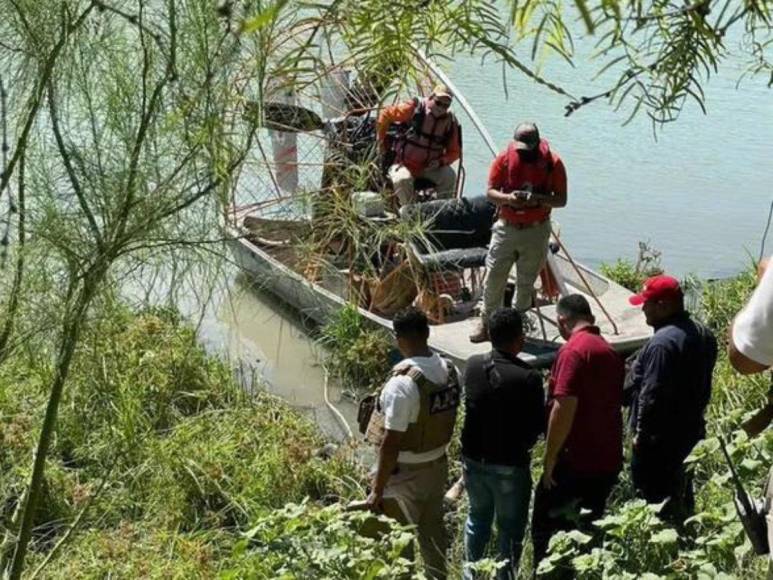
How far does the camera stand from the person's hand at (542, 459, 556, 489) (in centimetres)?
500

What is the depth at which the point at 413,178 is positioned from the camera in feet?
30.9

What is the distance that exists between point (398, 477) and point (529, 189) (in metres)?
3.19

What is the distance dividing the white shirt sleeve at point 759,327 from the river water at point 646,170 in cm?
829

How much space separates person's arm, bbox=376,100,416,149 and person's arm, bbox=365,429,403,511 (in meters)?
4.66

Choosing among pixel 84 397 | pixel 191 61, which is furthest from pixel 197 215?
pixel 84 397

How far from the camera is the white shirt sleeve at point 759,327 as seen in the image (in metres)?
2.44

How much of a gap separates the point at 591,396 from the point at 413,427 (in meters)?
0.72

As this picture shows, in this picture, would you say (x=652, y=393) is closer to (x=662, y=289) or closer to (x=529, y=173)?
(x=662, y=289)

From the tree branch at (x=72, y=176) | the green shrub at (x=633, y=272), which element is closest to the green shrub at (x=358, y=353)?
the green shrub at (x=633, y=272)

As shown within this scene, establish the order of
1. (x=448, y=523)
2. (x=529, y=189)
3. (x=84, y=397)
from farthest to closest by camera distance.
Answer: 1. (x=529, y=189)
2. (x=84, y=397)
3. (x=448, y=523)

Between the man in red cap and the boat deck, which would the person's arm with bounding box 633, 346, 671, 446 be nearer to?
the man in red cap

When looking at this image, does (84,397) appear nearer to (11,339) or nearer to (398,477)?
(398,477)

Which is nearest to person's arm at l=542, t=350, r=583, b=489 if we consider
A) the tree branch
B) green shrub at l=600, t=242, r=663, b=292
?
the tree branch

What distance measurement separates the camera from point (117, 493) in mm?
6422
